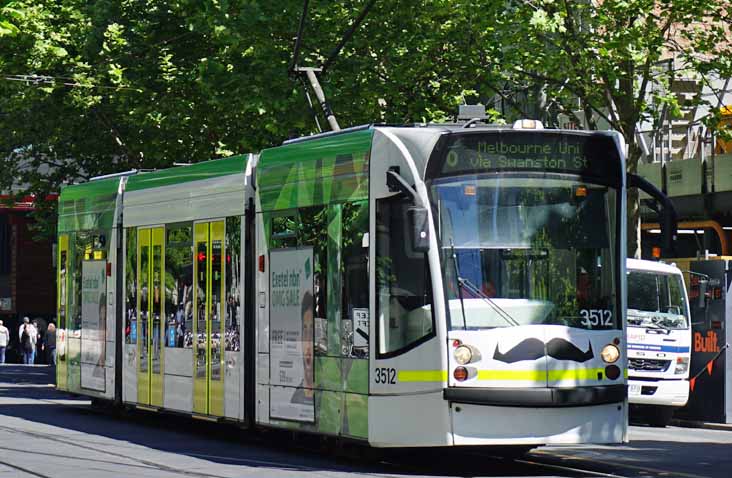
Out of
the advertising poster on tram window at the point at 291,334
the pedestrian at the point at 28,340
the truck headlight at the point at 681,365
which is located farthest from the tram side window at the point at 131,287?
the pedestrian at the point at 28,340

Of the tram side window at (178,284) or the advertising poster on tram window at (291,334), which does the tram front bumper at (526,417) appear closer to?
the advertising poster on tram window at (291,334)

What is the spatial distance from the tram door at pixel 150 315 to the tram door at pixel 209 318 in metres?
1.24

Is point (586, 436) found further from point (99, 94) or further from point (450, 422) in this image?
point (99, 94)

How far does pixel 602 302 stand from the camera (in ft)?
47.9

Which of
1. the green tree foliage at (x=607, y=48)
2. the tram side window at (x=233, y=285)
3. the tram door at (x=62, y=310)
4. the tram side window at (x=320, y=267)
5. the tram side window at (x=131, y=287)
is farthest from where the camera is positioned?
the green tree foliage at (x=607, y=48)

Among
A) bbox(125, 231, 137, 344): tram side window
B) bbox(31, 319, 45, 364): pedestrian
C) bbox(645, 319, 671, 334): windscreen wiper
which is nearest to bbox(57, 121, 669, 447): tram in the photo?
bbox(125, 231, 137, 344): tram side window

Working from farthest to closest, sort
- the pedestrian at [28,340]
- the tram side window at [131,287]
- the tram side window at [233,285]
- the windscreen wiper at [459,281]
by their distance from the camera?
the pedestrian at [28,340], the tram side window at [131,287], the tram side window at [233,285], the windscreen wiper at [459,281]

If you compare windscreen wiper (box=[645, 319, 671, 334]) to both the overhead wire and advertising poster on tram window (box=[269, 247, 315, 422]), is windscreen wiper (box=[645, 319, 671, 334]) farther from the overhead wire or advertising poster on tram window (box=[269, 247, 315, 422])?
the overhead wire

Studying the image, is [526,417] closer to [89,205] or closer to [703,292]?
[89,205]

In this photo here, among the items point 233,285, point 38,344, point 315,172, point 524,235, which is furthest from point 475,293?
point 38,344

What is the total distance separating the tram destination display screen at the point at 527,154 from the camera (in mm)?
14422

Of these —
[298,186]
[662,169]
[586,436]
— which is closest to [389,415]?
[586,436]

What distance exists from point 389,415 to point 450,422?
714 mm

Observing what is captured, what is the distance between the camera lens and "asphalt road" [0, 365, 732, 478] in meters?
14.6
